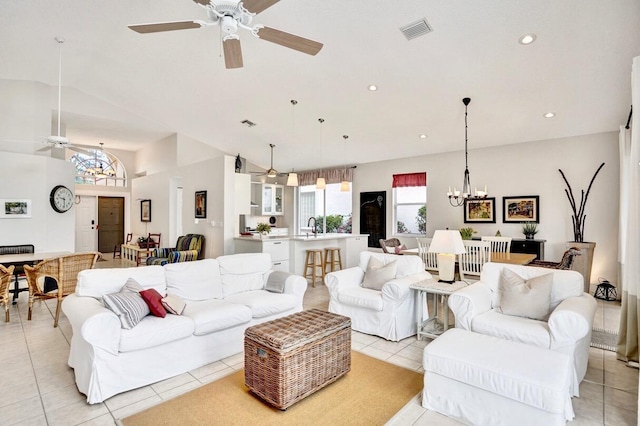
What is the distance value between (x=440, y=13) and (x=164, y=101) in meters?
5.30

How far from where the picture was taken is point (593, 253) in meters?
5.43

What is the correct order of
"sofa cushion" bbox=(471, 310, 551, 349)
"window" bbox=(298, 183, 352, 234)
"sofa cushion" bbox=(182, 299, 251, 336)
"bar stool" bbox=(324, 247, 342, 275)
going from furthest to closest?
"window" bbox=(298, 183, 352, 234) → "bar stool" bbox=(324, 247, 342, 275) → "sofa cushion" bbox=(182, 299, 251, 336) → "sofa cushion" bbox=(471, 310, 551, 349)

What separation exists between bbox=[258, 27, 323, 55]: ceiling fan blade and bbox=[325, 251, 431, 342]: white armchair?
94.2 inches

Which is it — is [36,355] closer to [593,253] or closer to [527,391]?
[527,391]

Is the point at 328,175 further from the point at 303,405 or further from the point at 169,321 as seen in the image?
the point at 303,405

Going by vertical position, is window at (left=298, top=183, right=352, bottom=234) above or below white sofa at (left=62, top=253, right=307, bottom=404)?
above

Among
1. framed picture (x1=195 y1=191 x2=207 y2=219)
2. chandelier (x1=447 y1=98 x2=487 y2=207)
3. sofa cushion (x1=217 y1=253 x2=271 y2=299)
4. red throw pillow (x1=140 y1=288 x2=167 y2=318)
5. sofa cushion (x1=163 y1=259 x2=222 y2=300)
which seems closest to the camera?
red throw pillow (x1=140 y1=288 x2=167 y2=318)

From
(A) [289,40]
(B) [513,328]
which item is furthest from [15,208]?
(B) [513,328]

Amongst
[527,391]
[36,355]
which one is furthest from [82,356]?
[527,391]

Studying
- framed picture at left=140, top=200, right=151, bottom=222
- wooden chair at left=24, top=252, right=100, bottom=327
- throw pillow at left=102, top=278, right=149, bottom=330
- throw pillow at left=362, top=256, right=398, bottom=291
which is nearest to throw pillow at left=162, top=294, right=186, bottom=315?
throw pillow at left=102, top=278, right=149, bottom=330

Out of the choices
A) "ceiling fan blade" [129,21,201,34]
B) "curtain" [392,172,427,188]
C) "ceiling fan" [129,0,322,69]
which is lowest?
"curtain" [392,172,427,188]

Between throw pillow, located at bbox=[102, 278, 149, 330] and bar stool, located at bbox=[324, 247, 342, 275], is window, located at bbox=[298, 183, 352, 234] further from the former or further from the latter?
throw pillow, located at bbox=[102, 278, 149, 330]

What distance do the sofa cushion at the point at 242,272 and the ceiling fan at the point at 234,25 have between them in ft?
6.89

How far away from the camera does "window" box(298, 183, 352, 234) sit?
9000 mm
